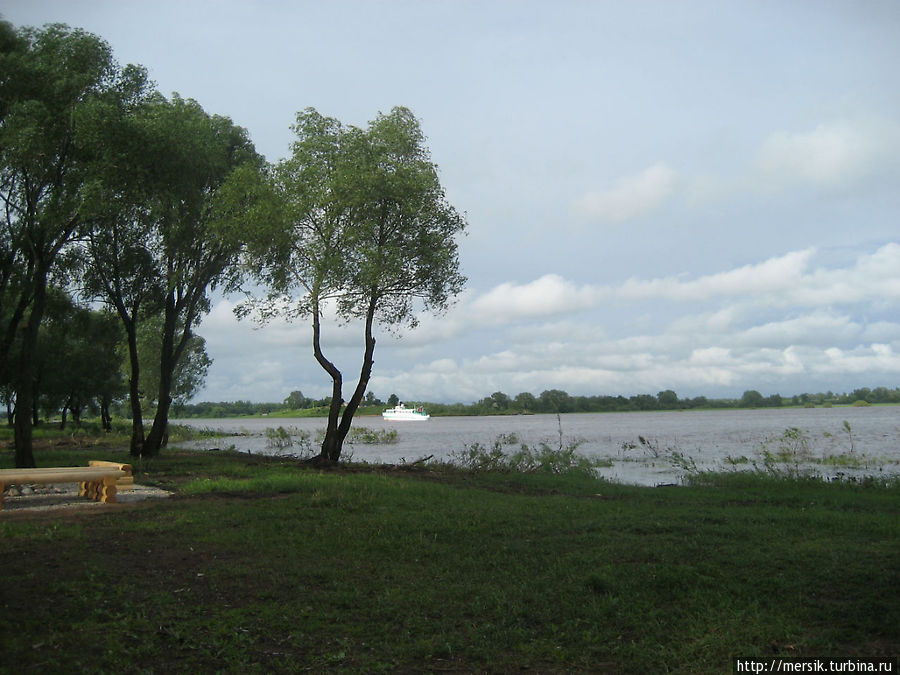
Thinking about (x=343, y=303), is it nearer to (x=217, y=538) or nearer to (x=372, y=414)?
(x=217, y=538)

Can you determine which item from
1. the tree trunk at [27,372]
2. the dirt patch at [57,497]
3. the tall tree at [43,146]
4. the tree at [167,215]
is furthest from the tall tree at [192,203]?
the dirt patch at [57,497]

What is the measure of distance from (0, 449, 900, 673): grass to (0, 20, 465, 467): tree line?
9213 millimetres

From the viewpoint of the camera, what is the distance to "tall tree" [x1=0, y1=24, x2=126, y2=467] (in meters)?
16.8

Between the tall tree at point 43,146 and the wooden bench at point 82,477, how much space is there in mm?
5885

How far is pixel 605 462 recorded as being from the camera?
2650 centimetres

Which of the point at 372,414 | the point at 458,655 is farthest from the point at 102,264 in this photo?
the point at 372,414

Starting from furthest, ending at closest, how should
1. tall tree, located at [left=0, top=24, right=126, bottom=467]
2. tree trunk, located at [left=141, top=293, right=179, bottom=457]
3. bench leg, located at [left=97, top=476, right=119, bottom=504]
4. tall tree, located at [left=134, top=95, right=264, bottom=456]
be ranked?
tree trunk, located at [left=141, top=293, right=179, bottom=457], tall tree, located at [left=134, top=95, right=264, bottom=456], tall tree, located at [left=0, top=24, right=126, bottom=467], bench leg, located at [left=97, top=476, right=119, bottom=504]

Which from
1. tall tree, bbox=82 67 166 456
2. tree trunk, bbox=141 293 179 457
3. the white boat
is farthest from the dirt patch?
the white boat

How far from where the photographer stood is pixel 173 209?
67.6ft

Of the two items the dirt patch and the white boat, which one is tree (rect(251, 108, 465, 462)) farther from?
the white boat

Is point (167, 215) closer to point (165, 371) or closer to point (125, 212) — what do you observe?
point (125, 212)

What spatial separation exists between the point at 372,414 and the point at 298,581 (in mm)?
150145

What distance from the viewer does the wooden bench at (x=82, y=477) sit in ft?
36.9

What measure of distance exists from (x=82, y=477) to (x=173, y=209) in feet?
36.6
